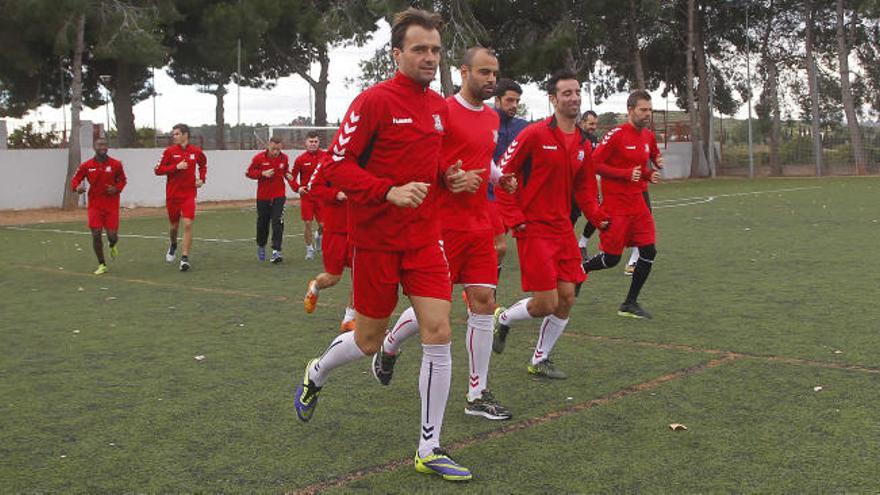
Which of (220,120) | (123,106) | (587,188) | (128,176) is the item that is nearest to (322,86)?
(220,120)

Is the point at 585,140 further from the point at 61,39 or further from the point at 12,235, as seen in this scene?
the point at 61,39

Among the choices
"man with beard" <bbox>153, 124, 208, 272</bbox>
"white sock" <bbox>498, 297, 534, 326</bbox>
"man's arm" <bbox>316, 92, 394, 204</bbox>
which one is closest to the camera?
"man's arm" <bbox>316, 92, 394, 204</bbox>

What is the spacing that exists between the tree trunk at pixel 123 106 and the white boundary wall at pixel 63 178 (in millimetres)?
4982

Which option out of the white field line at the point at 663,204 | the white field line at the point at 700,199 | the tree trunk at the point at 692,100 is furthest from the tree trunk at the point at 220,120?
the tree trunk at the point at 692,100

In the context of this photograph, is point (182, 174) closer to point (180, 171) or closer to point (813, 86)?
point (180, 171)

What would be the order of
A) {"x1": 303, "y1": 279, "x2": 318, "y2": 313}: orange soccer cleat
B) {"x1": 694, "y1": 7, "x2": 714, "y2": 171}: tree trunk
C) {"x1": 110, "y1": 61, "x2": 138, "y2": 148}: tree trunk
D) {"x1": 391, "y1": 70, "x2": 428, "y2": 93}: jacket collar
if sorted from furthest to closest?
{"x1": 694, "y1": 7, "x2": 714, "y2": 171}: tree trunk → {"x1": 110, "y1": 61, "x2": 138, "y2": 148}: tree trunk → {"x1": 303, "y1": 279, "x2": 318, "y2": 313}: orange soccer cleat → {"x1": 391, "y1": 70, "x2": 428, "y2": 93}: jacket collar

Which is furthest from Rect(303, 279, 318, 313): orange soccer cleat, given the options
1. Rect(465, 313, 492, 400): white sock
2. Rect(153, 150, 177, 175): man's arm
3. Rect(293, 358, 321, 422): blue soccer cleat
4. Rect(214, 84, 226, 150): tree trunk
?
Rect(214, 84, 226, 150): tree trunk

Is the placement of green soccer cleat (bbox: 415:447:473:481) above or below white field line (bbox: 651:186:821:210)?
below

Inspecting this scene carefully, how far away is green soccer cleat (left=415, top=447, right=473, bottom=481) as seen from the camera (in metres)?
4.93

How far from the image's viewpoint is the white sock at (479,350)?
20.4 ft

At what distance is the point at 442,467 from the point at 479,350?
141cm

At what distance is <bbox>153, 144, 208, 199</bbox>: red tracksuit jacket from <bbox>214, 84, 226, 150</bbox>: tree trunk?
72.2 feet

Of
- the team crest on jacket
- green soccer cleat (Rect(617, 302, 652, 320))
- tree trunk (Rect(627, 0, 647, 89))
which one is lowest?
green soccer cleat (Rect(617, 302, 652, 320))

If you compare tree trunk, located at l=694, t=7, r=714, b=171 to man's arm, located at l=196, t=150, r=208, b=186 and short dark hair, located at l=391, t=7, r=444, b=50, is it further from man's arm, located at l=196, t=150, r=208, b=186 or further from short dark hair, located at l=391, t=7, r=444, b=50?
short dark hair, located at l=391, t=7, r=444, b=50
